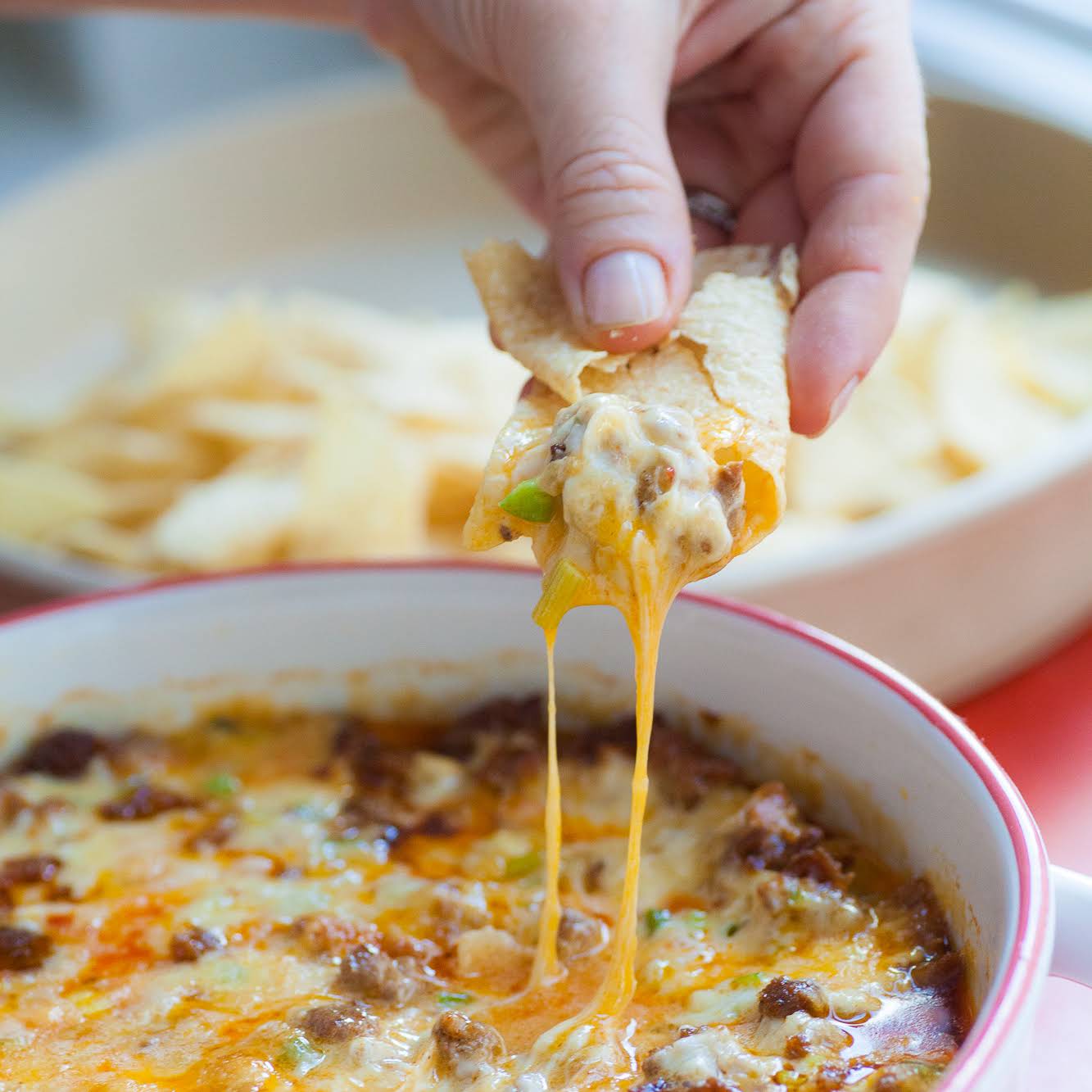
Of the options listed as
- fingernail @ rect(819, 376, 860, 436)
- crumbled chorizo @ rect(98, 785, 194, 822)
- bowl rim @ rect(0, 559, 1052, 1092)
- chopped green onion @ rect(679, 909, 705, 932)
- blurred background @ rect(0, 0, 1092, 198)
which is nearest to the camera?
bowl rim @ rect(0, 559, 1052, 1092)

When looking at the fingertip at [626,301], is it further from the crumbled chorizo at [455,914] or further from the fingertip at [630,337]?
the crumbled chorizo at [455,914]

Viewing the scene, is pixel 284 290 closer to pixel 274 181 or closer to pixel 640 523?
pixel 274 181

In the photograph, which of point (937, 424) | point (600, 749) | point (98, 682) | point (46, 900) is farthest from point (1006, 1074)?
point (937, 424)

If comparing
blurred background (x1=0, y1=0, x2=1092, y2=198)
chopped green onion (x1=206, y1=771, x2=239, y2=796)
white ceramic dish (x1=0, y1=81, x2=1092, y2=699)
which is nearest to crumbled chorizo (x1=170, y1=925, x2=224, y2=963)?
chopped green onion (x1=206, y1=771, x2=239, y2=796)

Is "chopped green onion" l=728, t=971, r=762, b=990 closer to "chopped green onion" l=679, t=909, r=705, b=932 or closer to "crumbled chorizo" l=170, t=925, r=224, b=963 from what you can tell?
"chopped green onion" l=679, t=909, r=705, b=932

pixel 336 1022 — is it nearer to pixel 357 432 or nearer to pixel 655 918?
pixel 655 918

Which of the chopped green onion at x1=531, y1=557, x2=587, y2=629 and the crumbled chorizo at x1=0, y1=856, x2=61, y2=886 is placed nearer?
the chopped green onion at x1=531, y1=557, x2=587, y2=629
